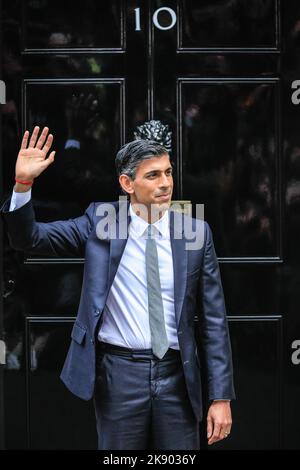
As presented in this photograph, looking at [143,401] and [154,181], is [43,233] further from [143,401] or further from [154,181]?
[143,401]

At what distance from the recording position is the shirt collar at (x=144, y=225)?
3246 millimetres

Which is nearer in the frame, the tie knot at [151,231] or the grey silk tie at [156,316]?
the grey silk tie at [156,316]

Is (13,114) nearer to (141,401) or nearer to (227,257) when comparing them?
(227,257)

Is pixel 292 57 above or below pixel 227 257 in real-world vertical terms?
above

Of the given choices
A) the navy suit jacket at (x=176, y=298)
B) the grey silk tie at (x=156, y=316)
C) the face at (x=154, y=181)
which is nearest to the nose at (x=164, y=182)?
the face at (x=154, y=181)

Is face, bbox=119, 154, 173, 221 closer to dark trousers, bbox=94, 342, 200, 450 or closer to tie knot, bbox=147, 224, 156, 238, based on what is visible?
tie knot, bbox=147, 224, 156, 238

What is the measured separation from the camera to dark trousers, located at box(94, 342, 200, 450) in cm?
312

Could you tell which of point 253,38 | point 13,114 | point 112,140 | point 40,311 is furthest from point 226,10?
point 40,311

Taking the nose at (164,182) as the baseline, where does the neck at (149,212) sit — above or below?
below

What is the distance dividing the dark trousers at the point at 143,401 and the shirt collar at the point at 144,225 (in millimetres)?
511

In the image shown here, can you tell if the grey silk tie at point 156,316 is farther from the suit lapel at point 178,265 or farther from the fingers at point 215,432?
the fingers at point 215,432

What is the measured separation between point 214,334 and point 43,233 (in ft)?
2.84

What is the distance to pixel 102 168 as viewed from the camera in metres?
4.29

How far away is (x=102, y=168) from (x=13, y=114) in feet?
1.99
